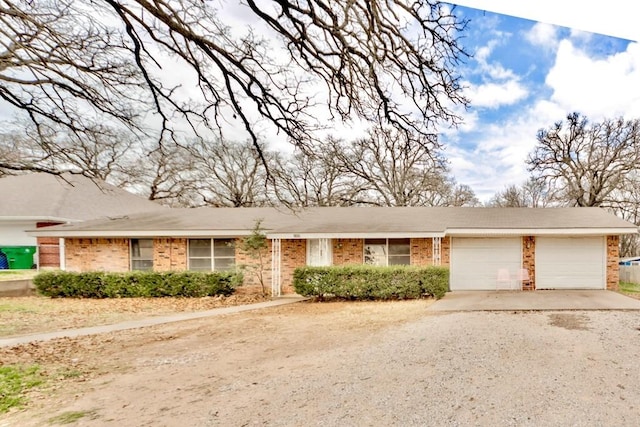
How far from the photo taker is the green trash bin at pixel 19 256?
15.6m

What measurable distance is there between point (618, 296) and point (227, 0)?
479 inches

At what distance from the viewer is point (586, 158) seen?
77.7 feet

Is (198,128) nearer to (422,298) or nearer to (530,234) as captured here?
(422,298)

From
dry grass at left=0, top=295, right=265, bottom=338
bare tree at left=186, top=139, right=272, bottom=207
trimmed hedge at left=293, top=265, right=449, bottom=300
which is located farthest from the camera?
bare tree at left=186, top=139, right=272, bottom=207

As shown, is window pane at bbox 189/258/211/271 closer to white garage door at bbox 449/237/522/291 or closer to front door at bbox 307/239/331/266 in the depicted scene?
front door at bbox 307/239/331/266

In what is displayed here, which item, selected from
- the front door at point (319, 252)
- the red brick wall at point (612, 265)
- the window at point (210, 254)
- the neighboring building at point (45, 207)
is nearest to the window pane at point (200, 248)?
the window at point (210, 254)

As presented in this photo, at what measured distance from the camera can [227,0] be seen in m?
4.09

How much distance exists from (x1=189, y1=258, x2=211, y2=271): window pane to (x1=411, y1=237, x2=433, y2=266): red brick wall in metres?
6.95

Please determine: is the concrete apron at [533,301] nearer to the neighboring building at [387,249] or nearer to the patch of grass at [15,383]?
the neighboring building at [387,249]

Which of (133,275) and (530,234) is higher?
(530,234)

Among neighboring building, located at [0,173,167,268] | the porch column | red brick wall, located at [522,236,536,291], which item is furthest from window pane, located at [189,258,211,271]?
red brick wall, located at [522,236,536,291]

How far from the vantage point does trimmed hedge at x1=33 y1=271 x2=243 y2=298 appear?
1130 centimetres

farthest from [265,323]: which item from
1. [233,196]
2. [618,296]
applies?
[233,196]

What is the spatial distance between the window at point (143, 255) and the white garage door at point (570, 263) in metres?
13.0
